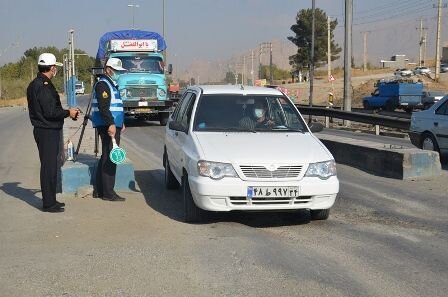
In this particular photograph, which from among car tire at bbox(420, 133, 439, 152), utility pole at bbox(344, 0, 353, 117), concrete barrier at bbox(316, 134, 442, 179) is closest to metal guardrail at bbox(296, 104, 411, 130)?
utility pole at bbox(344, 0, 353, 117)

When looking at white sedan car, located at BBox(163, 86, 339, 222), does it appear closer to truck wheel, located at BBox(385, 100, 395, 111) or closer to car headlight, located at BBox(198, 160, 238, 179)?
car headlight, located at BBox(198, 160, 238, 179)

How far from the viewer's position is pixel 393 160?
10.8 meters

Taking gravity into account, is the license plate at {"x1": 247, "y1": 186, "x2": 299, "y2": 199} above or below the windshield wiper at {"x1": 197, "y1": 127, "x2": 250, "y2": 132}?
below

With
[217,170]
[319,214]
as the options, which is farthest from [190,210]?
[319,214]

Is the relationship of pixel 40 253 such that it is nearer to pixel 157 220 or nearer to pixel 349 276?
pixel 157 220

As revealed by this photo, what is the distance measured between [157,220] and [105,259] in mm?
1717

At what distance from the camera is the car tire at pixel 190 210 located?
7196 millimetres

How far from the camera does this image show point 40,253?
606 centimetres

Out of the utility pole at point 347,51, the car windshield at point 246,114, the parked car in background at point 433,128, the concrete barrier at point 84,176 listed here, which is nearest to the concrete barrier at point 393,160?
the parked car in background at point 433,128

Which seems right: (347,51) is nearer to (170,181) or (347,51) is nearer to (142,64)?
(142,64)

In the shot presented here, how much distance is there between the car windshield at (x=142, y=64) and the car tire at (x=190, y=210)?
716 inches

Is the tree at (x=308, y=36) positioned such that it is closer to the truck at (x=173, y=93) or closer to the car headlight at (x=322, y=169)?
the truck at (x=173, y=93)

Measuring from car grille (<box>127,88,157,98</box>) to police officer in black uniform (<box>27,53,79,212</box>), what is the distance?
667 inches

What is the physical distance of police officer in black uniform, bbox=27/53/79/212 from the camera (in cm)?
767
